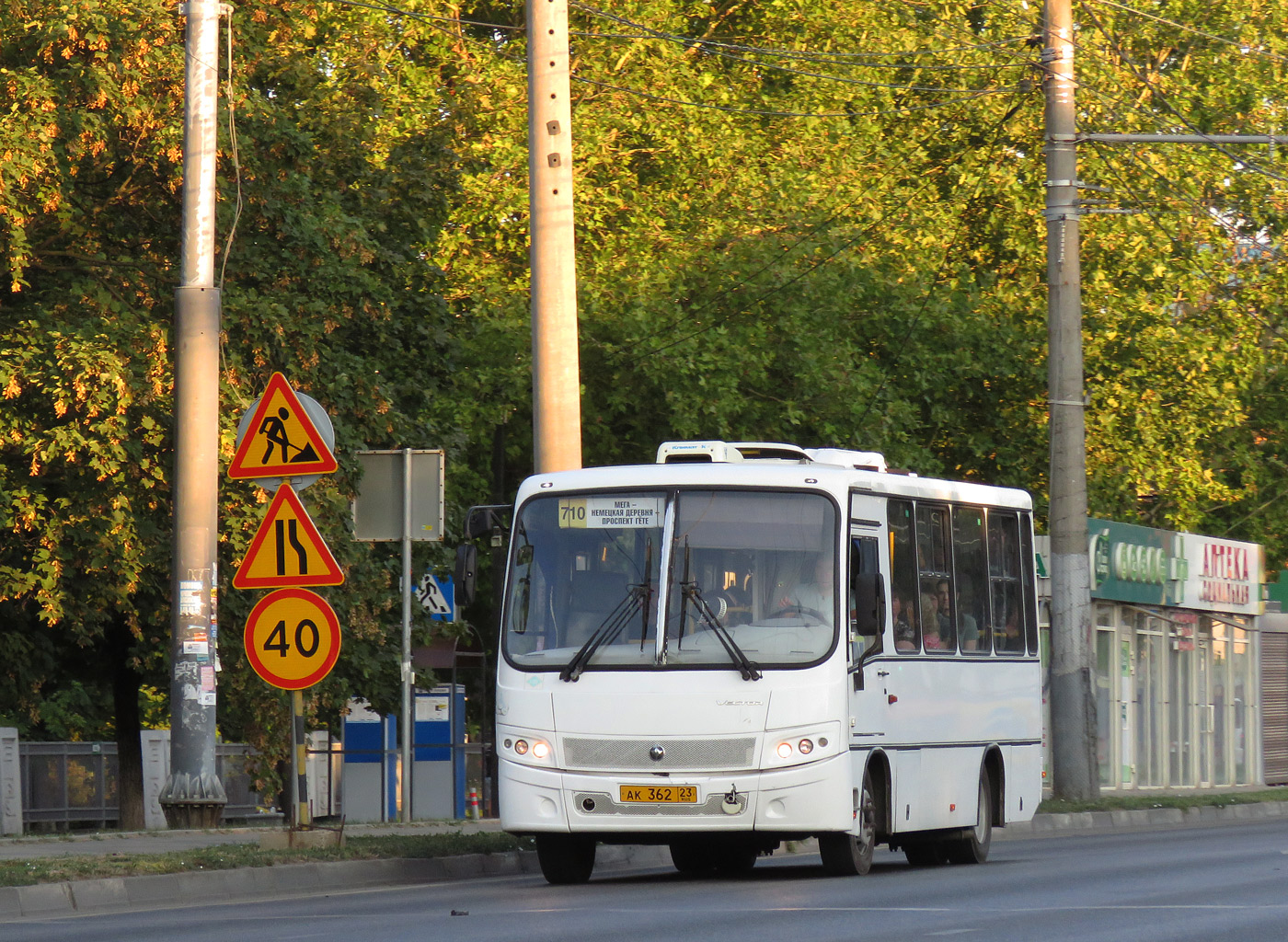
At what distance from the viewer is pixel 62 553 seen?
21.6 m

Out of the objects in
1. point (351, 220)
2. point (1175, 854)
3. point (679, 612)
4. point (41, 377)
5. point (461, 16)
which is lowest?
point (1175, 854)

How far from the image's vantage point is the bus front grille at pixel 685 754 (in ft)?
46.4

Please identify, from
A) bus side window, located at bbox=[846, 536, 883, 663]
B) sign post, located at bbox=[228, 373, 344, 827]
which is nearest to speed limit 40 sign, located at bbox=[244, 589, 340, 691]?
sign post, located at bbox=[228, 373, 344, 827]

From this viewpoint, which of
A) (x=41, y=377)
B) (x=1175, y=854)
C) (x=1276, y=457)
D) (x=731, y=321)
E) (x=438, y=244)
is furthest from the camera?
(x=1276, y=457)

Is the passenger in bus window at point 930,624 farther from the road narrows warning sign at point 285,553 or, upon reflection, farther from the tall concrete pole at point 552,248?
the road narrows warning sign at point 285,553

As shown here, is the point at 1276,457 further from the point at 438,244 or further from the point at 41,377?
the point at 41,377

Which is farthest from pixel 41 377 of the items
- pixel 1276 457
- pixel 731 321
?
pixel 1276 457

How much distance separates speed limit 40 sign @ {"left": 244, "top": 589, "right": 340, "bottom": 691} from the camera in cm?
1438

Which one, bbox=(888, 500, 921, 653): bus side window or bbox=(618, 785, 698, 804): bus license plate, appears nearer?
bbox=(618, 785, 698, 804): bus license plate

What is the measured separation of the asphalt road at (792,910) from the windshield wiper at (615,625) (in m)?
1.38

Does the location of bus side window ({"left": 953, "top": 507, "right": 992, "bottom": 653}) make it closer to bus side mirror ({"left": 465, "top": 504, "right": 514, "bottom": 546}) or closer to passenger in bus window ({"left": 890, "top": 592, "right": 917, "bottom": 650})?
passenger in bus window ({"left": 890, "top": 592, "right": 917, "bottom": 650})

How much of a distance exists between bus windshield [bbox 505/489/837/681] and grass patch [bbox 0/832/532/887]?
5.81 ft

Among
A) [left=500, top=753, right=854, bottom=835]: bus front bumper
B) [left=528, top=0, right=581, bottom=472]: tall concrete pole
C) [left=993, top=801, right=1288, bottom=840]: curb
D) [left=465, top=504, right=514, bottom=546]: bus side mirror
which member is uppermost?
[left=528, top=0, right=581, bottom=472]: tall concrete pole

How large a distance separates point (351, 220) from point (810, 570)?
1050 cm
